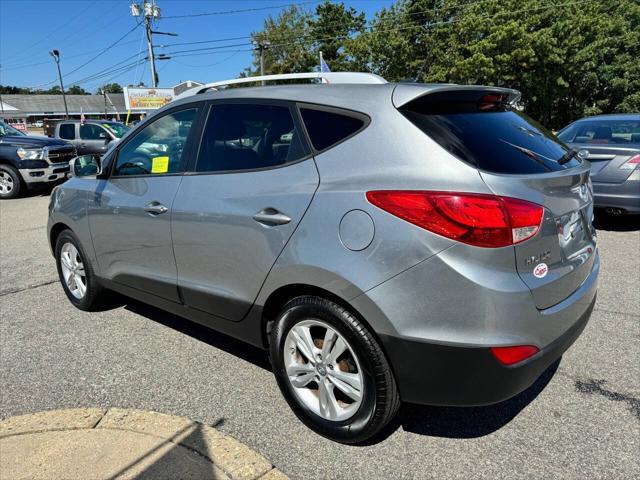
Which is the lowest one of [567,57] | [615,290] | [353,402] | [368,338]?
[615,290]

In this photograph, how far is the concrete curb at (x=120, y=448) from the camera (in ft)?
7.07

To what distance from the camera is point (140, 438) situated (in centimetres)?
239

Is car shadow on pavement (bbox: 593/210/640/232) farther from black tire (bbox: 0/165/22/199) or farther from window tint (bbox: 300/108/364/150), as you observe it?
black tire (bbox: 0/165/22/199)

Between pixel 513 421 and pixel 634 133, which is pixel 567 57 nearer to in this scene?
pixel 634 133

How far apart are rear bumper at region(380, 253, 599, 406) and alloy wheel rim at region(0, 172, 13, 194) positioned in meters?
11.8

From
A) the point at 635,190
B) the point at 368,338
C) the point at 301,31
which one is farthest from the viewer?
the point at 301,31

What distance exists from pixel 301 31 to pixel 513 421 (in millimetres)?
59006

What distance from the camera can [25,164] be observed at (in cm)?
1091

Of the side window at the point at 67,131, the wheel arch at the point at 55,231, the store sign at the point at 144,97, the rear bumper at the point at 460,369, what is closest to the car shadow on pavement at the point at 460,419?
the rear bumper at the point at 460,369

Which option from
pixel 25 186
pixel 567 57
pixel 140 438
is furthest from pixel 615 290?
pixel 567 57

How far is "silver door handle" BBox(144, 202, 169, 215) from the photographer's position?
296 centimetres

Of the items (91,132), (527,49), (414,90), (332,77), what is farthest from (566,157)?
(527,49)

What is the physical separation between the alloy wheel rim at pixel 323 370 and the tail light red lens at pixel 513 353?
2.02 feet

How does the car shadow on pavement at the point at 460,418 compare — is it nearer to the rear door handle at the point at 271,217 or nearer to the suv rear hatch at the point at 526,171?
the suv rear hatch at the point at 526,171
